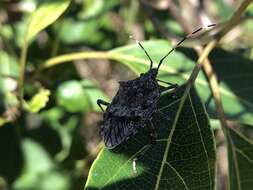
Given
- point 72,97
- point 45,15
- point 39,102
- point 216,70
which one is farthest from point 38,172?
point 216,70

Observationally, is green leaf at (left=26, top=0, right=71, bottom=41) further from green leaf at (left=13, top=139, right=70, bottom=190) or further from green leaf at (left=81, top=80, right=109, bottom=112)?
green leaf at (left=13, top=139, right=70, bottom=190)

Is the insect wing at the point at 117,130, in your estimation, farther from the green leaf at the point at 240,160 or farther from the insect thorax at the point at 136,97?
the green leaf at the point at 240,160

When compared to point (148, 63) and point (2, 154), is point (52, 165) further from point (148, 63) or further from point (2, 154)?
point (148, 63)

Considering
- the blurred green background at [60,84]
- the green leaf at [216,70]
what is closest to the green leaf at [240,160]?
the green leaf at [216,70]

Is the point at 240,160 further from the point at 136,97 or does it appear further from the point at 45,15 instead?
the point at 45,15

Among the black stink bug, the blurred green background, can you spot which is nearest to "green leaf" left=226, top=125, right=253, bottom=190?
the black stink bug

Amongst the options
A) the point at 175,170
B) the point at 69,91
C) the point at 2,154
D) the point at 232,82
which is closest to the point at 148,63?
the point at 232,82

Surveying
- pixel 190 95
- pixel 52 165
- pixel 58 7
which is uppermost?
pixel 58 7

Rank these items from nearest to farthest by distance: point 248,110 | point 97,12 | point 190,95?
point 190,95 → point 248,110 → point 97,12
